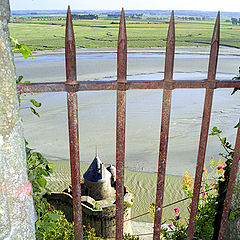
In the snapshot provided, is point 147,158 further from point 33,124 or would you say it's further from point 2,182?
point 2,182

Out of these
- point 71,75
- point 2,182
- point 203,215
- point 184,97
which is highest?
point 71,75

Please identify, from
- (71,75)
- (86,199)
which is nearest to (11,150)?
A: (71,75)

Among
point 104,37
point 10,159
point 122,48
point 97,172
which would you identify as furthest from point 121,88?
point 104,37

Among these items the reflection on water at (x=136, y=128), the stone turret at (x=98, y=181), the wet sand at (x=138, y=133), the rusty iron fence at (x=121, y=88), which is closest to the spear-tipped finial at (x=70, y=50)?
the rusty iron fence at (x=121, y=88)

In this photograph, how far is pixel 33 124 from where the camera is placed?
40.3 feet

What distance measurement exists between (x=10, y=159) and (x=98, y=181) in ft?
Result: 13.1

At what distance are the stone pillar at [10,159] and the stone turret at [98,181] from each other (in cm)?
378

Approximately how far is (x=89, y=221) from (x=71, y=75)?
4473mm

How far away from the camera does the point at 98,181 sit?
5.18 m

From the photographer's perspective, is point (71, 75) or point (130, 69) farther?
point (130, 69)

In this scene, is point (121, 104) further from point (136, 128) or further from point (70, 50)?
point (136, 128)

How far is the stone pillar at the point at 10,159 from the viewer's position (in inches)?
48.6

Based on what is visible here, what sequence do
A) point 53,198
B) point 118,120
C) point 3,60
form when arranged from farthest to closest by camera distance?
1. point 53,198
2. point 118,120
3. point 3,60

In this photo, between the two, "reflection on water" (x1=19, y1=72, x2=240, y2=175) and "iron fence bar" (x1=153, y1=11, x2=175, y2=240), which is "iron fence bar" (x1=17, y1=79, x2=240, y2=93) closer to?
"iron fence bar" (x1=153, y1=11, x2=175, y2=240)
